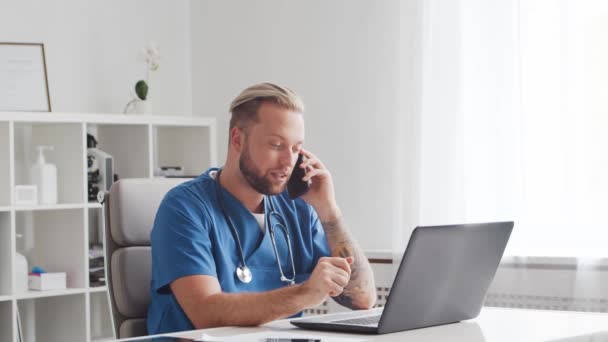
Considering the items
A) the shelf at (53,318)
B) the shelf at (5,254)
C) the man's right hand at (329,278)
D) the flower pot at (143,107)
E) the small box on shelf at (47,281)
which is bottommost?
the shelf at (53,318)

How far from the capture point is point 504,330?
68.2 inches

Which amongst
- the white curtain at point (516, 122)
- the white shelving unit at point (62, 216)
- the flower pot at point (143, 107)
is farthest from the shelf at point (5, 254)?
Result: the white curtain at point (516, 122)

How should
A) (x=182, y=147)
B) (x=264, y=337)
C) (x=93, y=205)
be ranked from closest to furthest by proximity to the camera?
1. (x=264, y=337)
2. (x=93, y=205)
3. (x=182, y=147)

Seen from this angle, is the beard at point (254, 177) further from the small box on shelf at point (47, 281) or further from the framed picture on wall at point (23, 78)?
the framed picture on wall at point (23, 78)

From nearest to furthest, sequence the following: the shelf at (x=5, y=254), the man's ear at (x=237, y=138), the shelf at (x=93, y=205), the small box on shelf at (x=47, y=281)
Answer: the man's ear at (x=237, y=138) → the shelf at (x=5, y=254) → the small box on shelf at (x=47, y=281) → the shelf at (x=93, y=205)

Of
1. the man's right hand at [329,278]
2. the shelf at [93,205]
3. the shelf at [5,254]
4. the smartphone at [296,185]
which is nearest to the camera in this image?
the man's right hand at [329,278]

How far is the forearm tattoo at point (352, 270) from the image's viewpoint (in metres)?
2.24

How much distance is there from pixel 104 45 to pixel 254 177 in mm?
2315

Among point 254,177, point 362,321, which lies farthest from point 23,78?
point 362,321

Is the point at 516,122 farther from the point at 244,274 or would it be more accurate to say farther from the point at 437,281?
the point at 437,281


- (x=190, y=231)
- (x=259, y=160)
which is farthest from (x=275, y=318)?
(x=259, y=160)

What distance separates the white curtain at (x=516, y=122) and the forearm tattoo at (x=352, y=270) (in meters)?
1.14

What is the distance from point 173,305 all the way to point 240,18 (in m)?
2.59

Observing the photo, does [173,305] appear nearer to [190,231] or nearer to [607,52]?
[190,231]
